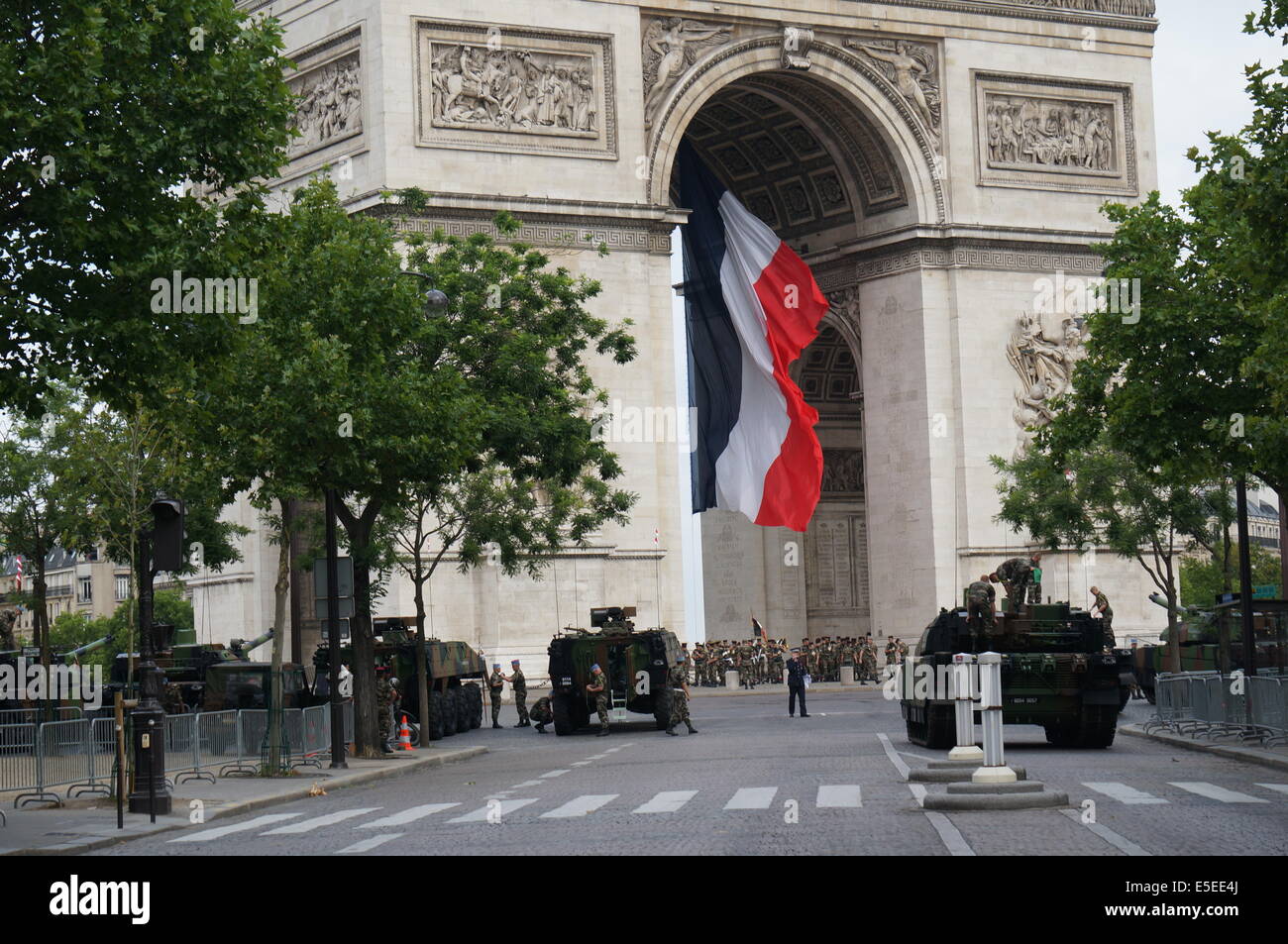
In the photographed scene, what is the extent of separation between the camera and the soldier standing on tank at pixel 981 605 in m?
29.2

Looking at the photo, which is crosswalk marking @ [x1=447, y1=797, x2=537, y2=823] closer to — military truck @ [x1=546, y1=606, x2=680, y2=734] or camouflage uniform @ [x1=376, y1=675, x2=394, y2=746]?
camouflage uniform @ [x1=376, y1=675, x2=394, y2=746]

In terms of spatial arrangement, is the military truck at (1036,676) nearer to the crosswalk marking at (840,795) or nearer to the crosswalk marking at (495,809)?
the crosswalk marking at (840,795)

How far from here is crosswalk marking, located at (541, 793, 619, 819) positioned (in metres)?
19.7

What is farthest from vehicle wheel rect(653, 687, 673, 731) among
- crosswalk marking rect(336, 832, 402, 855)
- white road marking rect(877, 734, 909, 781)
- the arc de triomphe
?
crosswalk marking rect(336, 832, 402, 855)

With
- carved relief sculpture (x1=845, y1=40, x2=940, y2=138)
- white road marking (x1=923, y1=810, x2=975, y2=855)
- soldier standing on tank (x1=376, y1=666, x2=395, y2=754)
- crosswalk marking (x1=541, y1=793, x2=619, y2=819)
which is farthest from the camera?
carved relief sculpture (x1=845, y1=40, x2=940, y2=138)

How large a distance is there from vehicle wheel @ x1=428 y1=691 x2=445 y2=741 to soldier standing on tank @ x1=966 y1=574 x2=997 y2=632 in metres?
13.6

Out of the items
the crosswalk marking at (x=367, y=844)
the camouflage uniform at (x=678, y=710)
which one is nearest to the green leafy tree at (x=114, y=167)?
the crosswalk marking at (x=367, y=844)

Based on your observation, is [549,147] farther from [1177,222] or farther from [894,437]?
[1177,222]

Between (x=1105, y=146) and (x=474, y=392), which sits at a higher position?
(x=1105, y=146)

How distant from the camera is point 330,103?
53094mm

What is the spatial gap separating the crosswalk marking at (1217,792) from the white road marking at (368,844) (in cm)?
788

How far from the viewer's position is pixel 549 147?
173 ft
